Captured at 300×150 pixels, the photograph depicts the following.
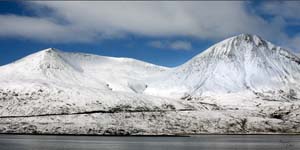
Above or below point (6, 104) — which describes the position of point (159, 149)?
below

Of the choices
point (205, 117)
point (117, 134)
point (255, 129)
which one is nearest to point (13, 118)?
point (117, 134)

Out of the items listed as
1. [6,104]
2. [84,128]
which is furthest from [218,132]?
[6,104]

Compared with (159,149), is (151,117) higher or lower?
higher

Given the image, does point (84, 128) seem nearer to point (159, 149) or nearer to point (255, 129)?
point (255, 129)

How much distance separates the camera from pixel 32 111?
191 metres

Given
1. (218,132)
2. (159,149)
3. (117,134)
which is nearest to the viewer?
(159,149)

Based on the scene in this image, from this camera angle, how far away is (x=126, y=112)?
7741 inches

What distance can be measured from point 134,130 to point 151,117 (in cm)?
1638

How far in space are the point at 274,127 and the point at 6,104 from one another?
357ft

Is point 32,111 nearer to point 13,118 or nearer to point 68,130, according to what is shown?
point 13,118

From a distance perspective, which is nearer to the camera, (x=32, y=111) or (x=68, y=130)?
(x=68, y=130)

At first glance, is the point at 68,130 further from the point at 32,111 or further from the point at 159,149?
the point at 159,149

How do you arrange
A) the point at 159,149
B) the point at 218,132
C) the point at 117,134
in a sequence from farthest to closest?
1. the point at 218,132
2. the point at 117,134
3. the point at 159,149

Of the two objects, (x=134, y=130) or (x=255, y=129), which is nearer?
(x=134, y=130)
